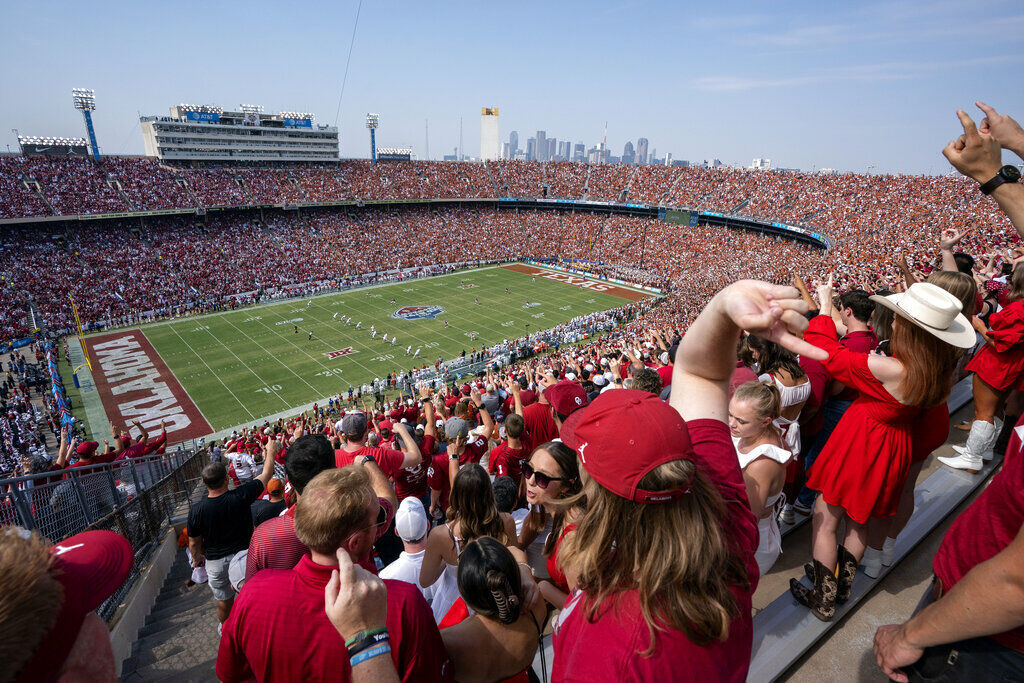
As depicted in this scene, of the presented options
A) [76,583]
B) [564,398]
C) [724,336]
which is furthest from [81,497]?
[724,336]

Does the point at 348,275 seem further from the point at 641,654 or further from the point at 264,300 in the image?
the point at 641,654

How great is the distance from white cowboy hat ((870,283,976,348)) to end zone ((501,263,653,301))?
39788 mm

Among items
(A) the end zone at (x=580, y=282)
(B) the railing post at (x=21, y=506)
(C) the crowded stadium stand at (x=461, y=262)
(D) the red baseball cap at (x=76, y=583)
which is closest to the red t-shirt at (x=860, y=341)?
(C) the crowded stadium stand at (x=461, y=262)

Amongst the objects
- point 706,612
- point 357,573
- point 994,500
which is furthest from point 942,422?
point 357,573

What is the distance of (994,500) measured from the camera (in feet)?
5.92

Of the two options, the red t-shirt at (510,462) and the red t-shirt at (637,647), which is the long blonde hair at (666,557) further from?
the red t-shirt at (510,462)

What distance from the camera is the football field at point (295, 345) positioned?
24.5m

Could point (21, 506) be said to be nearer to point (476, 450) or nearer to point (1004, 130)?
point (476, 450)

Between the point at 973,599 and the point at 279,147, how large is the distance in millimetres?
74027

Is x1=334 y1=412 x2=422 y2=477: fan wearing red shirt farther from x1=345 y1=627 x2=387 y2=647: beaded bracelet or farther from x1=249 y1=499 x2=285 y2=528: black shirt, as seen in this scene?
x1=345 y1=627 x2=387 y2=647: beaded bracelet

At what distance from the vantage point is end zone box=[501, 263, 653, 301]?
141 ft

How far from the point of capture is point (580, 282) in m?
47.2

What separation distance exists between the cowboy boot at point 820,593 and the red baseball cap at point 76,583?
3.56 m

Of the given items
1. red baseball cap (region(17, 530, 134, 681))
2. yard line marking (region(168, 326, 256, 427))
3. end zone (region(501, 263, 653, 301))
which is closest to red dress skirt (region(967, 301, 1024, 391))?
red baseball cap (region(17, 530, 134, 681))
